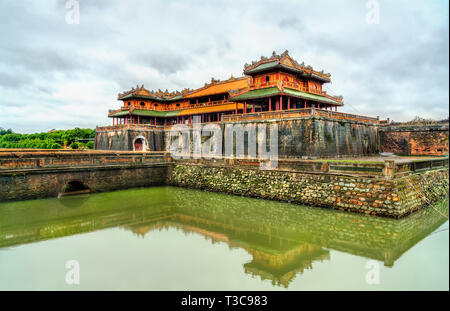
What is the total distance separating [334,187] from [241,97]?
14074mm

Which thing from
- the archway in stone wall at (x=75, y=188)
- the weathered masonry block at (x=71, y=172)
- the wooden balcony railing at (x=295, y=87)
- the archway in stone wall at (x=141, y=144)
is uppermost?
the wooden balcony railing at (x=295, y=87)

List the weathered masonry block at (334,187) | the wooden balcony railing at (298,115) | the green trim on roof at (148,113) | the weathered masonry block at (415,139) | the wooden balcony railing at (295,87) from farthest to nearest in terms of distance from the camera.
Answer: the green trim on roof at (148,113)
the weathered masonry block at (415,139)
the wooden balcony railing at (295,87)
the wooden balcony railing at (298,115)
the weathered masonry block at (334,187)

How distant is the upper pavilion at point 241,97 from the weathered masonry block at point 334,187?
23.5 ft

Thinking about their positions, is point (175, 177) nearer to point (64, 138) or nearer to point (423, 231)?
point (423, 231)

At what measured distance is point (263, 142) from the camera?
22703 mm

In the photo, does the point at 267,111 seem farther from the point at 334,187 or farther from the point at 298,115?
the point at 334,187

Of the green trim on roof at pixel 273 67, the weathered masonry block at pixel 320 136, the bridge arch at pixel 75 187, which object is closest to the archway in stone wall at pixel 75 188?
the bridge arch at pixel 75 187

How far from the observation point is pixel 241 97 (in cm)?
2591

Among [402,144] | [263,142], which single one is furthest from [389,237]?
[402,144]

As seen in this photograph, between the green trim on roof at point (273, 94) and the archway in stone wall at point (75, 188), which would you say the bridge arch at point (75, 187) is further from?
the green trim on roof at point (273, 94)

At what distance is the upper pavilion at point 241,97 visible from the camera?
81.5 ft

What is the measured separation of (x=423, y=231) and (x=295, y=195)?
5798mm

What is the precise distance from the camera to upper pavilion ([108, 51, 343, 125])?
24828mm

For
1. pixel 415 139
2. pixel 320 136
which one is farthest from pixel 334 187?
pixel 415 139
